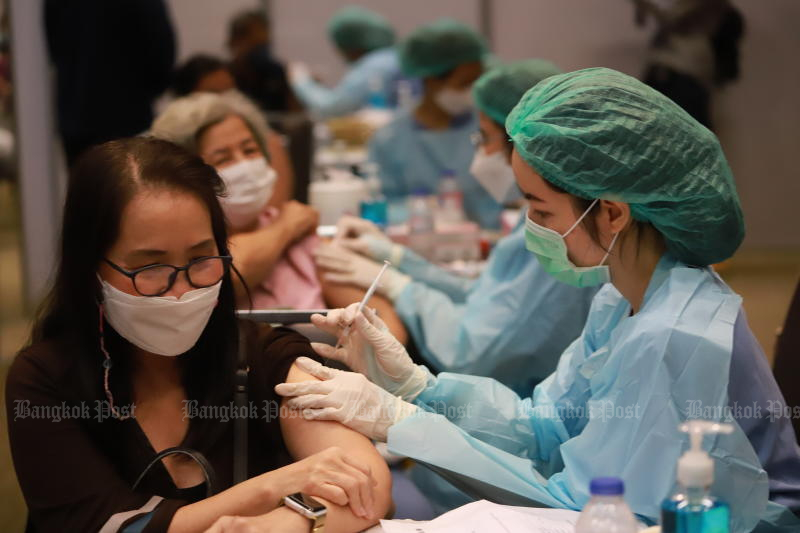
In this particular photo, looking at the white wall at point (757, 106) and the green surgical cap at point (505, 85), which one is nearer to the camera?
A: the green surgical cap at point (505, 85)

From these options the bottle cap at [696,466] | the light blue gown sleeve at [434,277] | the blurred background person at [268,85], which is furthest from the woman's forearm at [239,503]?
the blurred background person at [268,85]

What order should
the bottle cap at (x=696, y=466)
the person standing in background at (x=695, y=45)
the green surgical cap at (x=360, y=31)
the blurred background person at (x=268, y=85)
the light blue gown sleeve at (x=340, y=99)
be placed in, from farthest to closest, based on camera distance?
the green surgical cap at (x=360, y=31) < the light blue gown sleeve at (x=340, y=99) < the person standing in background at (x=695, y=45) < the blurred background person at (x=268, y=85) < the bottle cap at (x=696, y=466)

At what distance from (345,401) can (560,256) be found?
0.41 metres

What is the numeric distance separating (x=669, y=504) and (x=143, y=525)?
71 cm

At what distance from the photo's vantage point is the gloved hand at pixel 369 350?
1.65m

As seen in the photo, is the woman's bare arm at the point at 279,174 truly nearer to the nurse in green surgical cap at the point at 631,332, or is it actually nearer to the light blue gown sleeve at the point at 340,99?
the nurse in green surgical cap at the point at 631,332

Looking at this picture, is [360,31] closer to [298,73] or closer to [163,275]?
[298,73]

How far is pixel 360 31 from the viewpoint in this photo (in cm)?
686

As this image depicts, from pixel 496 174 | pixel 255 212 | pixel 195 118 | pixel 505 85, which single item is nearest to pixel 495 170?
pixel 496 174

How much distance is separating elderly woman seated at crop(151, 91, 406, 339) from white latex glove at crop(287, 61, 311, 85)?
396 centimetres

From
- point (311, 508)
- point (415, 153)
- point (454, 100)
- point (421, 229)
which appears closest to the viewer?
point (311, 508)

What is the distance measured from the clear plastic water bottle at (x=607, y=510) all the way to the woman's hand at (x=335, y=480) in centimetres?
35

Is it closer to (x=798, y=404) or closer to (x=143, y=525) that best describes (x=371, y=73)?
(x=798, y=404)

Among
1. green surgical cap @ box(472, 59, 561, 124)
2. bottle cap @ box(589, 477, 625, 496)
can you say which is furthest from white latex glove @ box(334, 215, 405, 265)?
bottle cap @ box(589, 477, 625, 496)
